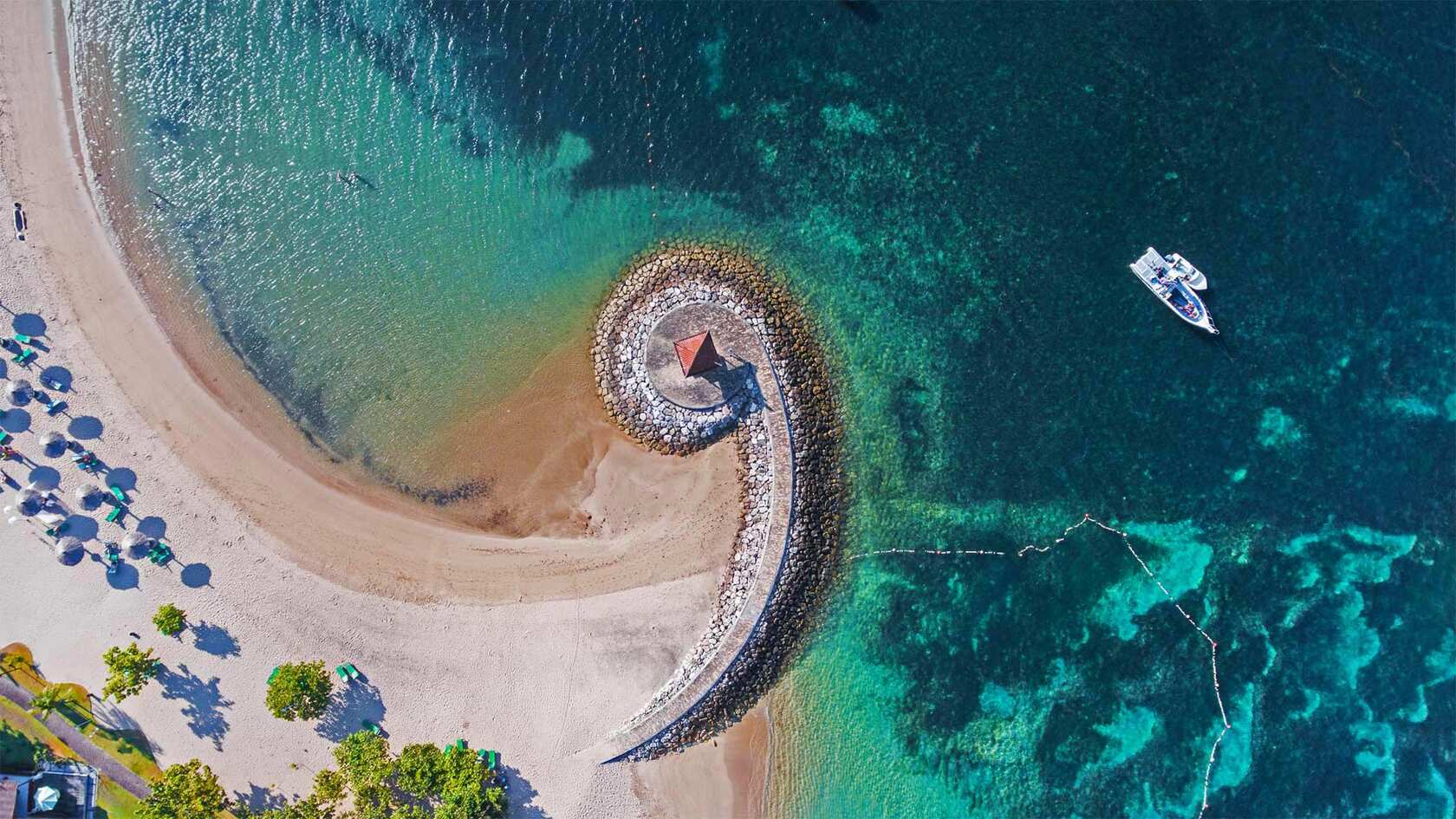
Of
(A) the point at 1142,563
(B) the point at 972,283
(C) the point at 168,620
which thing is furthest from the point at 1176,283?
(C) the point at 168,620

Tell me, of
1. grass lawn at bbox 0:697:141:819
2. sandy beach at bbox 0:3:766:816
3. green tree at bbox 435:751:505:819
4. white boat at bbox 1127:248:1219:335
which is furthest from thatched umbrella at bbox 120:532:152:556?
white boat at bbox 1127:248:1219:335

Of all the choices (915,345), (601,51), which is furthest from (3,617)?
(915,345)

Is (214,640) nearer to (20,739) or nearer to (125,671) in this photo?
(125,671)

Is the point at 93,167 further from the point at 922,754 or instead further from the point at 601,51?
the point at 922,754

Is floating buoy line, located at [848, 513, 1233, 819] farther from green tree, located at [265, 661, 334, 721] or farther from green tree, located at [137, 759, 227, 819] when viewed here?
green tree, located at [137, 759, 227, 819]

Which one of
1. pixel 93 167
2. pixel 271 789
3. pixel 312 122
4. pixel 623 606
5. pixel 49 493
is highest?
pixel 93 167

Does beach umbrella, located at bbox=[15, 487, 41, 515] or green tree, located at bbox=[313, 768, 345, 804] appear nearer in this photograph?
beach umbrella, located at bbox=[15, 487, 41, 515]

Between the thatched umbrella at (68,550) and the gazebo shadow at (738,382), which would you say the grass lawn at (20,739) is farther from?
the gazebo shadow at (738,382)
